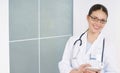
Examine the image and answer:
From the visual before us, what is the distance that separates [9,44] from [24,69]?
335 millimetres

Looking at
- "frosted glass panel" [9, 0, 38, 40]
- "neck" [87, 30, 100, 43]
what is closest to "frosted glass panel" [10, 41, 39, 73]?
"frosted glass panel" [9, 0, 38, 40]

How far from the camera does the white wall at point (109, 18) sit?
8.79 feet

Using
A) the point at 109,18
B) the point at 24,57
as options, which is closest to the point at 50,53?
the point at 24,57

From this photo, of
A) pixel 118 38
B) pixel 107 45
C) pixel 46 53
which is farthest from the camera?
pixel 118 38

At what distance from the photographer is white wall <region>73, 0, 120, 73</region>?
268 cm

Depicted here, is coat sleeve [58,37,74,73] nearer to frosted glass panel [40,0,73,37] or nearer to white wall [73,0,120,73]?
frosted glass panel [40,0,73,37]

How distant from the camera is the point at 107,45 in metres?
1.87

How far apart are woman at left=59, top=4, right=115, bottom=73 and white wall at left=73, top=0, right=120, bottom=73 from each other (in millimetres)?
790

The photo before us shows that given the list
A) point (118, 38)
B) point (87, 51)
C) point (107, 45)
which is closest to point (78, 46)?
point (87, 51)

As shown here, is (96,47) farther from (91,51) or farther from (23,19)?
(23,19)
